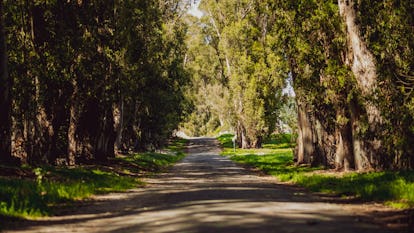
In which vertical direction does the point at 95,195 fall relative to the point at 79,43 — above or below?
below

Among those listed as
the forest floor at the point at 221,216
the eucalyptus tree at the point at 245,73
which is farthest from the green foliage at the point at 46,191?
the eucalyptus tree at the point at 245,73

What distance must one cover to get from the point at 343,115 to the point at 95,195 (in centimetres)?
1054

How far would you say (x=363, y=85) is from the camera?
58.3 ft

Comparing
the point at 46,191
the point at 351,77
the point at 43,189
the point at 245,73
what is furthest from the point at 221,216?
the point at 245,73

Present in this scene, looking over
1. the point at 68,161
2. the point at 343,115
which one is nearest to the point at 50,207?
the point at 343,115

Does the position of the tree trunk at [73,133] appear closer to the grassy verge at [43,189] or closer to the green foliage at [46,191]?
the grassy verge at [43,189]

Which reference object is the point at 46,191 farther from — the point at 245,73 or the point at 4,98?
the point at 245,73

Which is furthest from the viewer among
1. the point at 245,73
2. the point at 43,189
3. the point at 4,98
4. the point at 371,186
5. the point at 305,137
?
the point at 245,73

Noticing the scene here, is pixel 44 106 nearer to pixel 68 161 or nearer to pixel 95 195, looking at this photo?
pixel 68 161

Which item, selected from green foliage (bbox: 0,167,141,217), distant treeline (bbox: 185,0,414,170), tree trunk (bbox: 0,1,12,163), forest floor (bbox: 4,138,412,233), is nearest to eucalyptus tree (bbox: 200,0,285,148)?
distant treeline (bbox: 185,0,414,170)

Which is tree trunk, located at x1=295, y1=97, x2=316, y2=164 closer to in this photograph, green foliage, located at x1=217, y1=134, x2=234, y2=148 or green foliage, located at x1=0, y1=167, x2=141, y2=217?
green foliage, located at x1=0, y1=167, x2=141, y2=217

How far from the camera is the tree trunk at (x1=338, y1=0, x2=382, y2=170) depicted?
1766cm

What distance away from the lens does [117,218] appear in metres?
9.50

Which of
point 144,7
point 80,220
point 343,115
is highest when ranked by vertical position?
point 144,7
